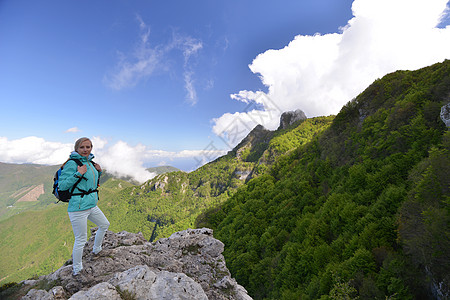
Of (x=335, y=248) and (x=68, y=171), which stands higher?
(x=68, y=171)

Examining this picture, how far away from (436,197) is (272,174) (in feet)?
157

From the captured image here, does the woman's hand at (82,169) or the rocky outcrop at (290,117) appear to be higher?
the rocky outcrop at (290,117)

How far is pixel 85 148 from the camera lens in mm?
6043

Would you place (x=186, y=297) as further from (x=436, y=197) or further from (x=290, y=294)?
(x=290, y=294)

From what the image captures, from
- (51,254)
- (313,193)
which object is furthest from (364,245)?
(51,254)

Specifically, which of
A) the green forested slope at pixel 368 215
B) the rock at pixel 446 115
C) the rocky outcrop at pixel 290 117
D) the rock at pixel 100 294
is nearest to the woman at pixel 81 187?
the rock at pixel 100 294

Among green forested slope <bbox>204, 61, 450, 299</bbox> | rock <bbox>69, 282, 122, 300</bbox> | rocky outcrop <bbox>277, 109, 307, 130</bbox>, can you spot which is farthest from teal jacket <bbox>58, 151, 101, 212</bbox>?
rocky outcrop <bbox>277, 109, 307, 130</bbox>

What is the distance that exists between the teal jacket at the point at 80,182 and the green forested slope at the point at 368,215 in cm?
1470

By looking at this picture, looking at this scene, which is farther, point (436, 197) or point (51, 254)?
point (51, 254)

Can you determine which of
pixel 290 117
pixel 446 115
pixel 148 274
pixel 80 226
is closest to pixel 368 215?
pixel 446 115

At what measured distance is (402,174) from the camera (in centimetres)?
1612

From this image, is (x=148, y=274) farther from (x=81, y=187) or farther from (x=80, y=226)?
(x=81, y=187)

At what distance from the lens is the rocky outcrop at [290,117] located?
5709 inches

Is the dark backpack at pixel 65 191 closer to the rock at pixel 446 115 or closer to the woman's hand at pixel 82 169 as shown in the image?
the woman's hand at pixel 82 169
